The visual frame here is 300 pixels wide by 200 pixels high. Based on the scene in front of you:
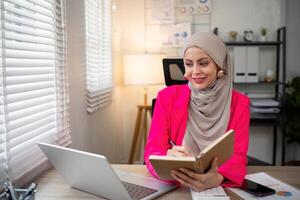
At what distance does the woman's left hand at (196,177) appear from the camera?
1.03 metres

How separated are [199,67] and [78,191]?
66cm

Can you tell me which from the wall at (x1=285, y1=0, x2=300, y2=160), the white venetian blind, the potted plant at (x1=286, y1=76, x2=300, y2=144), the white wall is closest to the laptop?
the white venetian blind

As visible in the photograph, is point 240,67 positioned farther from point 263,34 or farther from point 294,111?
point 294,111

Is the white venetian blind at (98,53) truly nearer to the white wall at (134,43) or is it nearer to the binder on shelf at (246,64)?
the white wall at (134,43)

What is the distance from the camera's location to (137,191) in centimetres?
110

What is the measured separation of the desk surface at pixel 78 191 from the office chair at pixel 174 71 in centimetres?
62

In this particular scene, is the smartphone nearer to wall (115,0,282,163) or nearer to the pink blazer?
the pink blazer

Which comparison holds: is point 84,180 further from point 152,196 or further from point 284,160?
point 284,160

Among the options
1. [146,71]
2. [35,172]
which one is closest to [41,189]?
[35,172]

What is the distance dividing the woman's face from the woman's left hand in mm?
400

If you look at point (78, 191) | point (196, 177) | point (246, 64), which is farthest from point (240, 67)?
point (78, 191)

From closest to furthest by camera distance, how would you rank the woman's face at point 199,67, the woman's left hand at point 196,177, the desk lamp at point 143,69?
the woman's left hand at point 196,177
the woman's face at point 199,67
the desk lamp at point 143,69

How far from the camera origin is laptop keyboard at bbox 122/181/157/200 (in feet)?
3.44

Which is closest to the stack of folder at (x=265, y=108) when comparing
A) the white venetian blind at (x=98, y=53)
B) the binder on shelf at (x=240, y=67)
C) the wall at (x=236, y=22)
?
the binder on shelf at (x=240, y=67)
